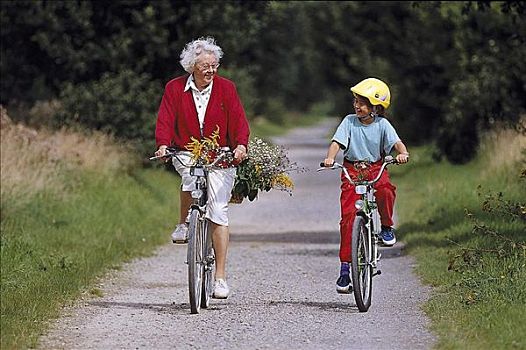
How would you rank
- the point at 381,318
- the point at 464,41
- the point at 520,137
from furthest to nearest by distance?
the point at 464,41 < the point at 520,137 < the point at 381,318

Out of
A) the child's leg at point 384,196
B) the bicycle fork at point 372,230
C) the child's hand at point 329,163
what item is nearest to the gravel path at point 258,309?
the bicycle fork at point 372,230

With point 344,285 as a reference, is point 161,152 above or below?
above

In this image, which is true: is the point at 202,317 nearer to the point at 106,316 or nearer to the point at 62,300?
the point at 106,316

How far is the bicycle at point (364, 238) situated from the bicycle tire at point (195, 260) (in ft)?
3.47

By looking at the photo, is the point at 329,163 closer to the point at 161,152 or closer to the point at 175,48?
the point at 161,152

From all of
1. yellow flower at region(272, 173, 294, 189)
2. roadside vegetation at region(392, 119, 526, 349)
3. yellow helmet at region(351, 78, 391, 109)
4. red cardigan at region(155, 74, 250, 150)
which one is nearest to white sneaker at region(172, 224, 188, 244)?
red cardigan at region(155, 74, 250, 150)

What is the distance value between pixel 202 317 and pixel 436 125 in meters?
23.8

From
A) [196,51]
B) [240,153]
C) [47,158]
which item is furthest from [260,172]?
[47,158]

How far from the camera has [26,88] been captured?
25.8 metres

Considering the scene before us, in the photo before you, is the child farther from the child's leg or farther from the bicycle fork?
the bicycle fork

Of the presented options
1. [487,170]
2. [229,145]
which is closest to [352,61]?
[487,170]

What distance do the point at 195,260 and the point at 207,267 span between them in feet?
1.76

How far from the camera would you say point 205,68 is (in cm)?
1062

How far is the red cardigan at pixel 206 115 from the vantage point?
10.6 meters
